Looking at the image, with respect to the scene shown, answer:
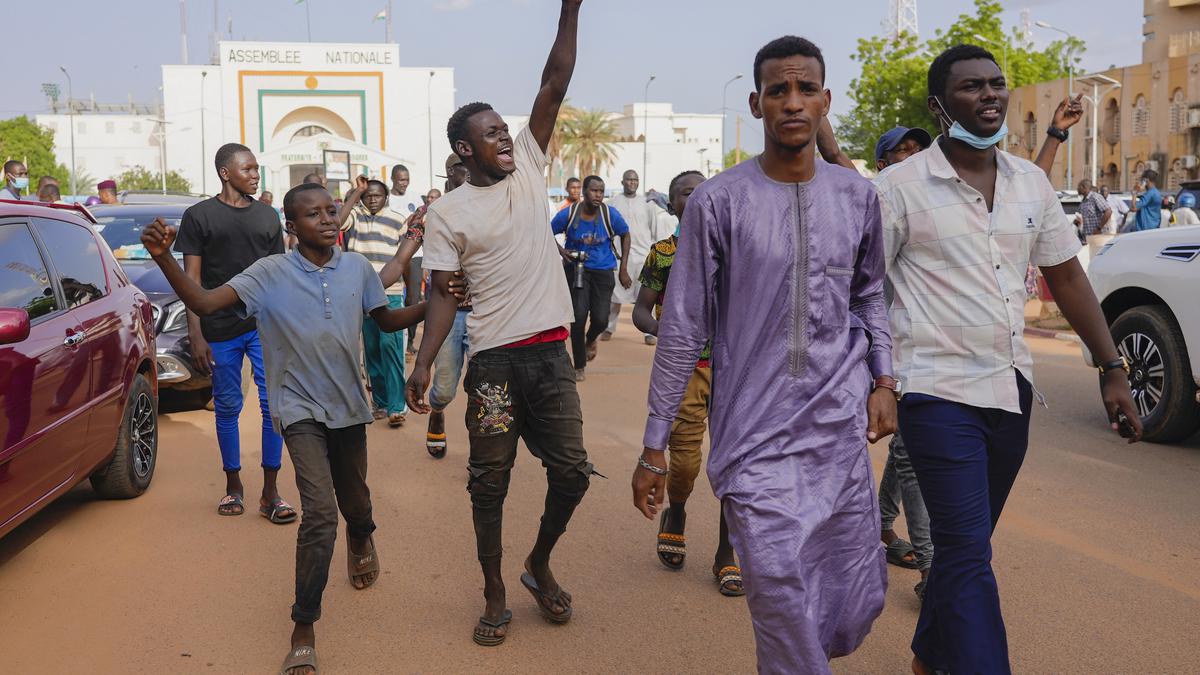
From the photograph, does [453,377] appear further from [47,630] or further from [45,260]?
[47,630]

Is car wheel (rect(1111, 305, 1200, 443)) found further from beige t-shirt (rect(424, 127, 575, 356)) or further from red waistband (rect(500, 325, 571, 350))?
beige t-shirt (rect(424, 127, 575, 356))

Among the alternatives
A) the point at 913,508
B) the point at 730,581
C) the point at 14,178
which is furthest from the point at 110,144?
the point at 913,508

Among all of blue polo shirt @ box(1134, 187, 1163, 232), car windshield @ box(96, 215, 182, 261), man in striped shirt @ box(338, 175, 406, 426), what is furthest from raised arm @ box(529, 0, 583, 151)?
blue polo shirt @ box(1134, 187, 1163, 232)

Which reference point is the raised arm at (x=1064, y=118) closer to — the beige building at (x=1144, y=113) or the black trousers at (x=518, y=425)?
the black trousers at (x=518, y=425)

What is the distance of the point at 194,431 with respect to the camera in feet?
29.8

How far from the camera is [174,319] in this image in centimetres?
960

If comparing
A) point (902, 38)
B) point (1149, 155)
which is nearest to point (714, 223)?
point (902, 38)

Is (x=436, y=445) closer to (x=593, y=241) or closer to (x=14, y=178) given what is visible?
(x=593, y=241)

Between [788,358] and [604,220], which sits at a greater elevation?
[604,220]

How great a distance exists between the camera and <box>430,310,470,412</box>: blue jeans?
7.93m

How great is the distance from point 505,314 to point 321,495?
3.18ft

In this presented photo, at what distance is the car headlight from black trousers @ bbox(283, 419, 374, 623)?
Answer: 520cm

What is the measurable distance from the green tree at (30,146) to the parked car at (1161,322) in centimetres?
8111

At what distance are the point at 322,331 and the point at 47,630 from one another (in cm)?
166
